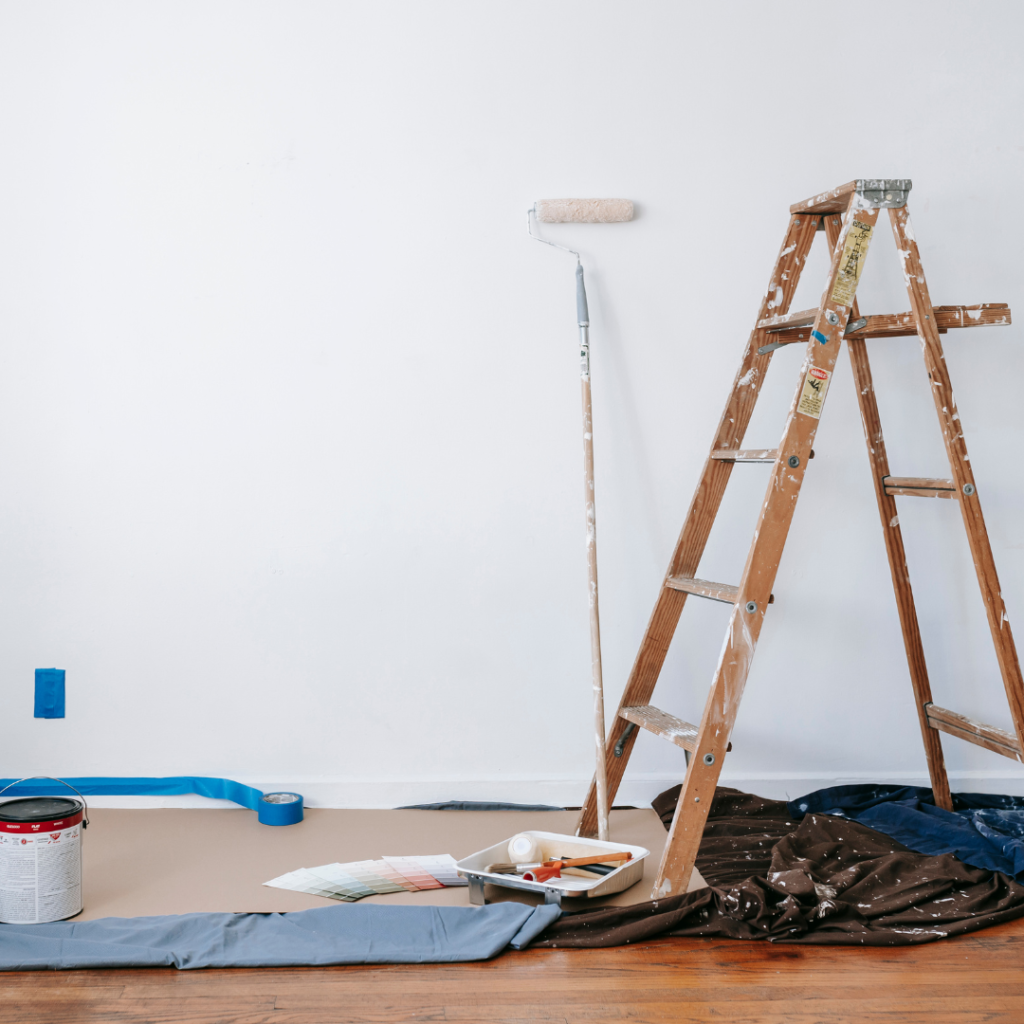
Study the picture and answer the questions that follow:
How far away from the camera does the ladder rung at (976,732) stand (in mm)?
1940

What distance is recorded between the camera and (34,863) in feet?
5.23

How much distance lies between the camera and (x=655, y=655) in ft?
6.91

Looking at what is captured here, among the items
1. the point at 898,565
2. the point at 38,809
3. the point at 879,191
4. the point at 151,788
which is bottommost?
the point at 151,788

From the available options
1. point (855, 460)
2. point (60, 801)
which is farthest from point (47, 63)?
point (855, 460)

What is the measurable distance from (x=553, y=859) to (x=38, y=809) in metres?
1.01

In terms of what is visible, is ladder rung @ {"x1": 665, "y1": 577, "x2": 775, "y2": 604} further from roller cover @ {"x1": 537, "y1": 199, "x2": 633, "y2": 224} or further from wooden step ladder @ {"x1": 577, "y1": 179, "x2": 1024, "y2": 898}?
roller cover @ {"x1": 537, "y1": 199, "x2": 633, "y2": 224}

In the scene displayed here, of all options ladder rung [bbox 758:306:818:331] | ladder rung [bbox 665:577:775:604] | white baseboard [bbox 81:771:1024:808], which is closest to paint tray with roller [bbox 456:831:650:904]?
white baseboard [bbox 81:771:1024:808]

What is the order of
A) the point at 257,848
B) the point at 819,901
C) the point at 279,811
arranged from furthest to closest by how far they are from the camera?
the point at 279,811
the point at 257,848
the point at 819,901

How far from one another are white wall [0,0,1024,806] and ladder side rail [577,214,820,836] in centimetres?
22

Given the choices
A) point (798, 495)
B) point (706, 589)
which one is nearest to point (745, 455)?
point (798, 495)

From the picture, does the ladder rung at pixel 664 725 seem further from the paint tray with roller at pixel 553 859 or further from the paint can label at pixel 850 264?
the paint can label at pixel 850 264

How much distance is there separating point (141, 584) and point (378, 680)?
2.19 feet

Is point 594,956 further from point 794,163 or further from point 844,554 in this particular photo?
point 794,163

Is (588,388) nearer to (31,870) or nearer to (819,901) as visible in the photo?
(819,901)
